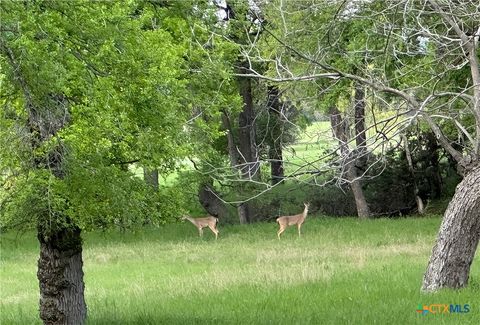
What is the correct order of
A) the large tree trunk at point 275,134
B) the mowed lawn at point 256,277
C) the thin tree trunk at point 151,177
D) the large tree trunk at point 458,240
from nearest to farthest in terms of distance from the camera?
the thin tree trunk at point 151,177
the mowed lawn at point 256,277
the large tree trunk at point 458,240
the large tree trunk at point 275,134

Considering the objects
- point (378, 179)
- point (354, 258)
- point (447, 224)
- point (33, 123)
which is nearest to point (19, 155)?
point (33, 123)

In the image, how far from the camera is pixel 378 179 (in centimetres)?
2758

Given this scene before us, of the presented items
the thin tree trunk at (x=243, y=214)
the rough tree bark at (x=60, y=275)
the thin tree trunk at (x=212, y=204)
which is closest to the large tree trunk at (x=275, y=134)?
the thin tree trunk at (x=243, y=214)

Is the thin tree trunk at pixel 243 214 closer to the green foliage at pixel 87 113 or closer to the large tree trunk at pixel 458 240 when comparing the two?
the large tree trunk at pixel 458 240

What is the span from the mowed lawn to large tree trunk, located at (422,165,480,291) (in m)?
0.26

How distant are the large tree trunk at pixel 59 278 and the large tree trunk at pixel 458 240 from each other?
447cm

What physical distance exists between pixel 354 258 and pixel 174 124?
8109 millimetres

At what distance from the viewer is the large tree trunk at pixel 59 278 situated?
8.49 m

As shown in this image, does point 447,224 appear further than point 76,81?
Yes

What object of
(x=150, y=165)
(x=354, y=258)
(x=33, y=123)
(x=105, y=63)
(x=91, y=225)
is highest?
(x=105, y=63)

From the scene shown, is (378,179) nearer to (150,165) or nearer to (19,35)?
(150,165)

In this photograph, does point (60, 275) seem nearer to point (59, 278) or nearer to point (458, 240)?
point (59, 278)

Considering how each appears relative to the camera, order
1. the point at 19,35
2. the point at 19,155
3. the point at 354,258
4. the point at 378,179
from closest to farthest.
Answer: the point at 19,35 < the point at 19,155 < the point at 354,258 < the point at 378,179

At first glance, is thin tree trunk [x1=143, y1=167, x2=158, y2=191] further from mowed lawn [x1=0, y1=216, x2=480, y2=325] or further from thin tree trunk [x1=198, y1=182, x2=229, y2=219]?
thin tree trunk [x1=198, y1=182, x2=229, y2=219]
